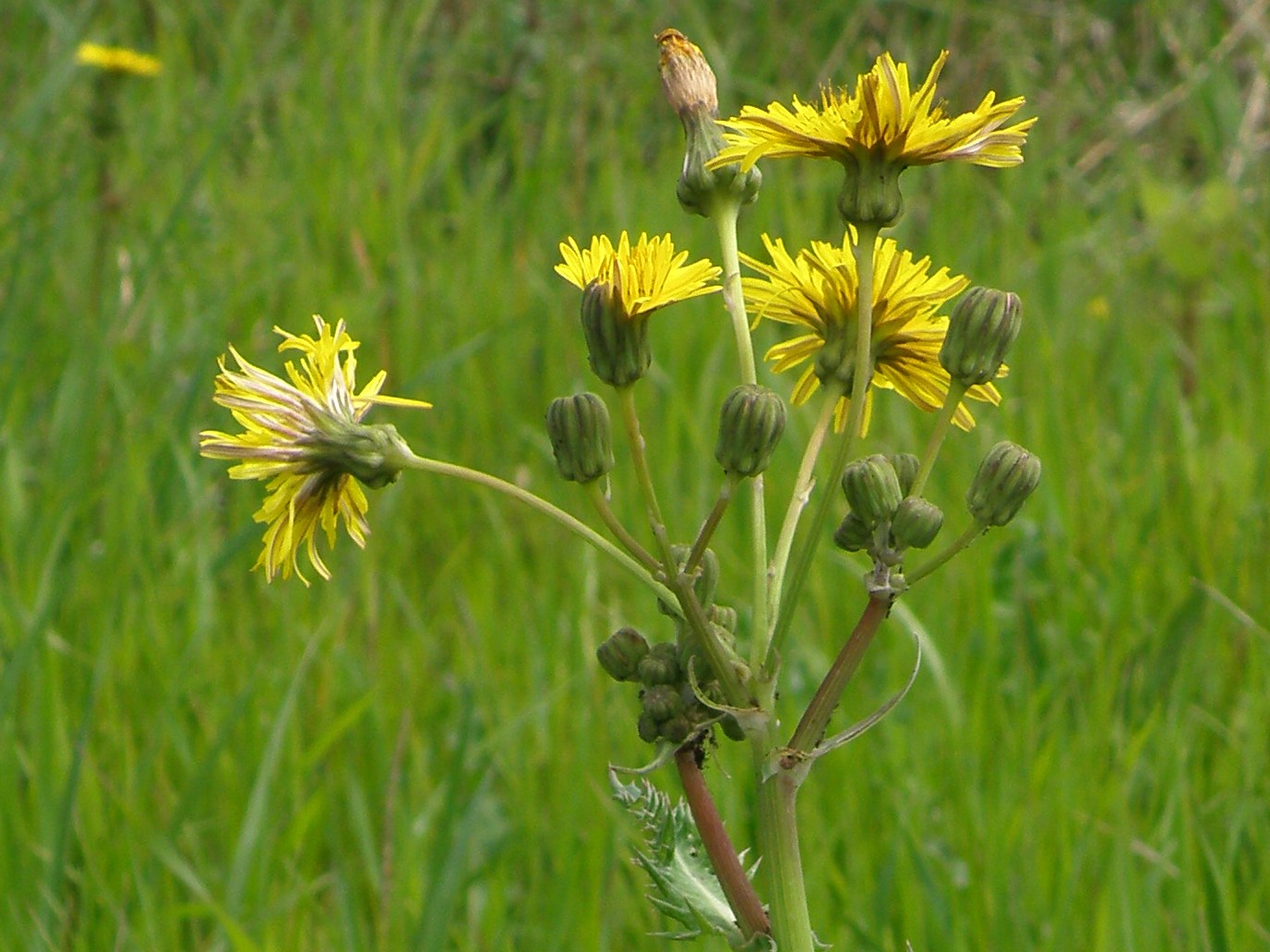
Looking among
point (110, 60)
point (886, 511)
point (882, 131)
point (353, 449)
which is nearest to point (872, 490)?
point (886, 511)

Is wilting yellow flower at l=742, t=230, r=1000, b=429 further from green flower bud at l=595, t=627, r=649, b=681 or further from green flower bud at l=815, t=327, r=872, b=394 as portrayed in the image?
green flower bud at l=595, t=627, r=649, b=681

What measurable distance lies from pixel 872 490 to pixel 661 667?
18 centimetres

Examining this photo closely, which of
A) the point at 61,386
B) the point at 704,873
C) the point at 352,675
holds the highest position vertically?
the point at 61,386

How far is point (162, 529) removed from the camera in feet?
8.66

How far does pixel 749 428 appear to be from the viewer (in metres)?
1.01

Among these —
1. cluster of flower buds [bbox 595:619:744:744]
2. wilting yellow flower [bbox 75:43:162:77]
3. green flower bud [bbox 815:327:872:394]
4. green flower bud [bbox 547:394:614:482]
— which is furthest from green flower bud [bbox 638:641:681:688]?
wilting yellow flower [bbox 75:43:162:77]

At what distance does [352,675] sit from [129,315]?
3.86 ft

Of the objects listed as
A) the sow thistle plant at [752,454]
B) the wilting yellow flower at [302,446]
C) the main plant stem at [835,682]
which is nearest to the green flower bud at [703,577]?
the sow thistle plant at [752,454]

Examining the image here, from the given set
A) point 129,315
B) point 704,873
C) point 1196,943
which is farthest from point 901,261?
point 129,315

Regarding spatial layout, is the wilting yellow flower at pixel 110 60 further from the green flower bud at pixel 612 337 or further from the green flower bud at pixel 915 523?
the green flower bud at pixel 915 523

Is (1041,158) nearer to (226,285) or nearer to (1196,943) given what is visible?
(226,285)

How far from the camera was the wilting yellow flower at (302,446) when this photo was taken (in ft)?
3.43

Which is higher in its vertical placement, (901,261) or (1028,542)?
(1028,542)

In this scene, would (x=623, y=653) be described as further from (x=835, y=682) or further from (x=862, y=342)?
(x=862, y=342)
